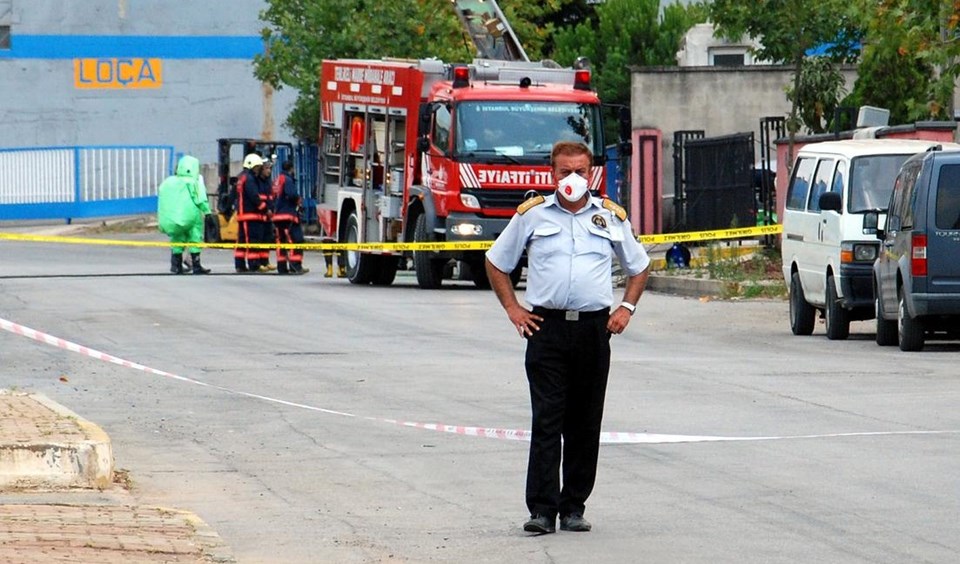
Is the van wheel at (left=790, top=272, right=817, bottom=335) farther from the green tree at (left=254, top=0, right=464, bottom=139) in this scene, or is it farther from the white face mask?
the green tree at (left=254, top=0, right=464, bottom=139)

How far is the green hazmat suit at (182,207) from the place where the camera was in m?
31.0

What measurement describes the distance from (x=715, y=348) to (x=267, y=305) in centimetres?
691

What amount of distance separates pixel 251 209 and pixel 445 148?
18.0 feet

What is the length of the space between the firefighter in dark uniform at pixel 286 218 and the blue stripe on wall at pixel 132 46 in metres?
21.4

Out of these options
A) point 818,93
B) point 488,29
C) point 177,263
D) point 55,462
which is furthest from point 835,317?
point 818,93

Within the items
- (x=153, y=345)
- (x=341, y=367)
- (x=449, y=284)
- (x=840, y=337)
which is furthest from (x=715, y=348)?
(x=449, y=284)

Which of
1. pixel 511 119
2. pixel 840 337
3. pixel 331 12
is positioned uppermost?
pixel 331 12

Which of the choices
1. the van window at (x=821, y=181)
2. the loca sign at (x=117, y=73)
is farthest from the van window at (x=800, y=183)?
the loca sign at (x=117, y=73)

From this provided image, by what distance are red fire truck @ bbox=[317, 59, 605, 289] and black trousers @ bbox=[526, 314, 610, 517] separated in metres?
17.7

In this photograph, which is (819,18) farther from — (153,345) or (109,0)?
(109,0)

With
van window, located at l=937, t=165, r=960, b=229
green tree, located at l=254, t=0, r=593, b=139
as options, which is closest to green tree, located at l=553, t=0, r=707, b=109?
green tree, located at l=254, t=0, r=593, b=139

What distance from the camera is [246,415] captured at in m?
13.2

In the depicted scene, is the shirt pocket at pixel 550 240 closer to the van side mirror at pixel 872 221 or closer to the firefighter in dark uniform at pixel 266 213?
the van side mirror at pixel 872 221

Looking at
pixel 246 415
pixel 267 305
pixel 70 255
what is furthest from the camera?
pixel 70 255
